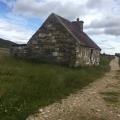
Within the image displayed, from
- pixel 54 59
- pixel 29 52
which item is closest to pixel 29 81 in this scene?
pixel 54 59

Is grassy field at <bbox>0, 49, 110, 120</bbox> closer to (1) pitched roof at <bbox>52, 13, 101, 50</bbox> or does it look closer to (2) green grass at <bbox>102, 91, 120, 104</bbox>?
(2) green grass at <bbox>102, 91, 120, 104</bbox>

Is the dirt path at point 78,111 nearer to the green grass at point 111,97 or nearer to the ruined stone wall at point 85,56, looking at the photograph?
the green grass at point 111,97

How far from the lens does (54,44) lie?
2880 cm

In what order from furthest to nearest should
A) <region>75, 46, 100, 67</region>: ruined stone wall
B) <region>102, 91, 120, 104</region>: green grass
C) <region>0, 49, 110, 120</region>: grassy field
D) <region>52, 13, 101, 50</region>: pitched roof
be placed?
<region>52, 13, 101, 50</region>: pitched roof → <region>75, 46, 100, 67</region>: ruined stone wall → <region>102, 91, 120, 104</region>: green grass → <region>0, 49, 110, 120</region>: grassy field

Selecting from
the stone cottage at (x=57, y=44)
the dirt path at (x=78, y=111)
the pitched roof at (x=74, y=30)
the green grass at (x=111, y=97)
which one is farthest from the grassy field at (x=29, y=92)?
the pitched roof at (x=74, y=30)

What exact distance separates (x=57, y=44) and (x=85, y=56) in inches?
166

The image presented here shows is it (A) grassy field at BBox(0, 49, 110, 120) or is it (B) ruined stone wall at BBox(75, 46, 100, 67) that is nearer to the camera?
(A) grassy field at BBox(0, 49, 110, 120)

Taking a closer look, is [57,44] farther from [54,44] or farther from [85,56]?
[85,56]

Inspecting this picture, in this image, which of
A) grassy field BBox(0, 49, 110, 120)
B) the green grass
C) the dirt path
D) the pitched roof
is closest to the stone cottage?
the pitched roof

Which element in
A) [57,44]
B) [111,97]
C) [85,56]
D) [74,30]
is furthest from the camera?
[74,30]

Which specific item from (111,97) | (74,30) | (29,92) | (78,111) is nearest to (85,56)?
(74,30)

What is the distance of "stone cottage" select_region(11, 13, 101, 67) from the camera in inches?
1096

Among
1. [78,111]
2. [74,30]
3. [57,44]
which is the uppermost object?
[74,30]

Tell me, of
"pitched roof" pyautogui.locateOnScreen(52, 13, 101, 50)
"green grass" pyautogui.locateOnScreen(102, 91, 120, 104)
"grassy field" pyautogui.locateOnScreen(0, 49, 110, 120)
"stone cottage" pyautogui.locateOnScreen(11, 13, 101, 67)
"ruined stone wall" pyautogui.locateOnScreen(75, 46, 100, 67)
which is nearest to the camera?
"grassy field" pyautogui.locateOnScreen(0, 49, 110, 120)
